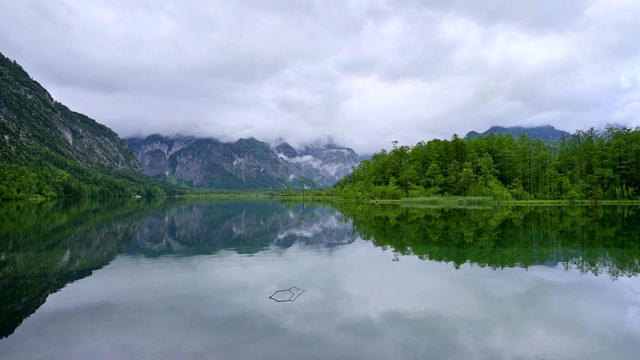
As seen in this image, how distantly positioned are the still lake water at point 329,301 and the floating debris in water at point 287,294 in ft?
0.46

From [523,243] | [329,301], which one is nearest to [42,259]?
[329,301]

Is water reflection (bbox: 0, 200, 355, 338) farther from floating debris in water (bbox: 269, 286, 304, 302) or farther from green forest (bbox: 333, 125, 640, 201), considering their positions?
green forest (bbox: 333, 125, 640, 201)

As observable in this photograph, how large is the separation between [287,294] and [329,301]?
2.14m

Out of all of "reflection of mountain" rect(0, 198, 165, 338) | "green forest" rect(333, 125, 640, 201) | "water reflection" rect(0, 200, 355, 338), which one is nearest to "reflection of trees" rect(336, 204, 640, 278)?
"water reflection" rect(0, 200, 355, 338)

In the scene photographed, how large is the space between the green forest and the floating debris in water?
261 ft

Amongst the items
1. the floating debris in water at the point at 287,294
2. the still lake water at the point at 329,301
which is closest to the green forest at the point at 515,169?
the still lake water at the point at 329,301

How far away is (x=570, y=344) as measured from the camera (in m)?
10.6

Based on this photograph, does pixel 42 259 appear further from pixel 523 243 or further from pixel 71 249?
pixel 523 243

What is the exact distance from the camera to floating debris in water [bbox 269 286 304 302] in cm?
1526

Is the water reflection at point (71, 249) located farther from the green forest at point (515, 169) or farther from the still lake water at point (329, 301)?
the green forest at point (515, 169)

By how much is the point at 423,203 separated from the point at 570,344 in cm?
8283

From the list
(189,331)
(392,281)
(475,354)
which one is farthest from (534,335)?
(189,331)

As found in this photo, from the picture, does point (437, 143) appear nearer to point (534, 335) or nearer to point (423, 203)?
point (423, 203)

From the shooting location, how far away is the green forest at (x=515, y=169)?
8556 cm
